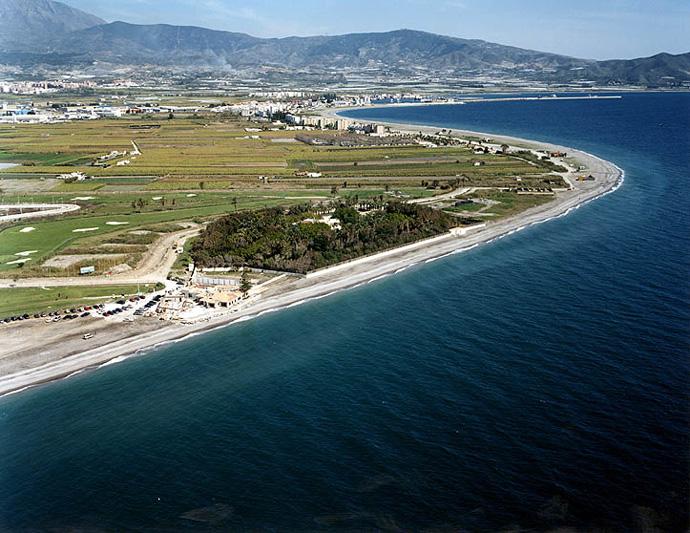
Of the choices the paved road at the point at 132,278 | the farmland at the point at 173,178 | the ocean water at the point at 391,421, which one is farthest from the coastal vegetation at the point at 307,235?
the ocean water at the point at 391,421

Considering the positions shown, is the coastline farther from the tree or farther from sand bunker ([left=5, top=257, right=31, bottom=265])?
sand bunker ([left=5, top=257, right=31, bottom=265])

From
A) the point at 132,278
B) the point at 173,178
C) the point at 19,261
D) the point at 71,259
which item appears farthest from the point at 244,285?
the point at 173,178

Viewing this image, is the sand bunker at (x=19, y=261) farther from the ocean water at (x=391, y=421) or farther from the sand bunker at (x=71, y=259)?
the ocean water at (x=391, y=421)

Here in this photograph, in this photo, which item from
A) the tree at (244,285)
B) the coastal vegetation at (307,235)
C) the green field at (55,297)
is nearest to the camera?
the green field at (55,297)

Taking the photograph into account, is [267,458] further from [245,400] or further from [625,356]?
[625,356]

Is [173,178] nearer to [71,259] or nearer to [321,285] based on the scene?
[71,259]

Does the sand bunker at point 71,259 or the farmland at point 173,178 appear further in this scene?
the farmland at point 173,178

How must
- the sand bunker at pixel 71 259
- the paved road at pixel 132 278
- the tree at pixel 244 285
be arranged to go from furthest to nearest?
the sand bunker at pixel 71 259
the paved road at pixel 132 278
the tree at pixel 244 285

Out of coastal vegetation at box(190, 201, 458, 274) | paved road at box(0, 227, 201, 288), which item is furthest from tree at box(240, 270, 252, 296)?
paved road at box(0, 227, 201, 288)
